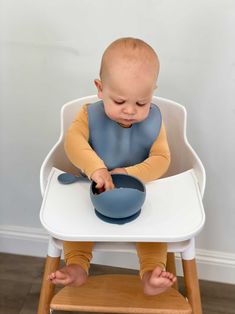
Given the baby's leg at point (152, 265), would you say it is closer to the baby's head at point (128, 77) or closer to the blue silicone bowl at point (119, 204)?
the blue silicone bowl at point (119, 204)

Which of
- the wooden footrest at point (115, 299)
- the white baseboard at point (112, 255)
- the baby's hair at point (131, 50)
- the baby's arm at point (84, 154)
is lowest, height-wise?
the white baseboard at point (112, 255)

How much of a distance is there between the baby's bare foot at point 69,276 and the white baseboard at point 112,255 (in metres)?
0.55

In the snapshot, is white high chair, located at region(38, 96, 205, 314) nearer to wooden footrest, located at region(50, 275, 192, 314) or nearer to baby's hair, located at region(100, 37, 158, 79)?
wooden footrest, located at region(50, 275, 192, 314)

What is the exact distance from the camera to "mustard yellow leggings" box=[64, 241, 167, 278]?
0.94 meters

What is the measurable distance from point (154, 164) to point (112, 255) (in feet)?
2.00

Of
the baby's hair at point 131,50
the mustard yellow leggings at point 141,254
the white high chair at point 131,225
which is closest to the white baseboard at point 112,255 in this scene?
the white high chair at point 131,225

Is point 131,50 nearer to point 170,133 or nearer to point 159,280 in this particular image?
point 170,133

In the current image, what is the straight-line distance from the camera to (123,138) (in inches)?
39.0

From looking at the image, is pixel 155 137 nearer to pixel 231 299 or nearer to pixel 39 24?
pixel 39 24

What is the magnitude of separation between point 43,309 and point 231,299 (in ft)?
2.02

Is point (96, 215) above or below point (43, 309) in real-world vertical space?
above

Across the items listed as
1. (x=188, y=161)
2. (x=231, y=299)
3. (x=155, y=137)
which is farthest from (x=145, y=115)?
(x=231, y=299)

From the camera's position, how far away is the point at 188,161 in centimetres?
107

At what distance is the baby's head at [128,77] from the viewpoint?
34.2 inches
